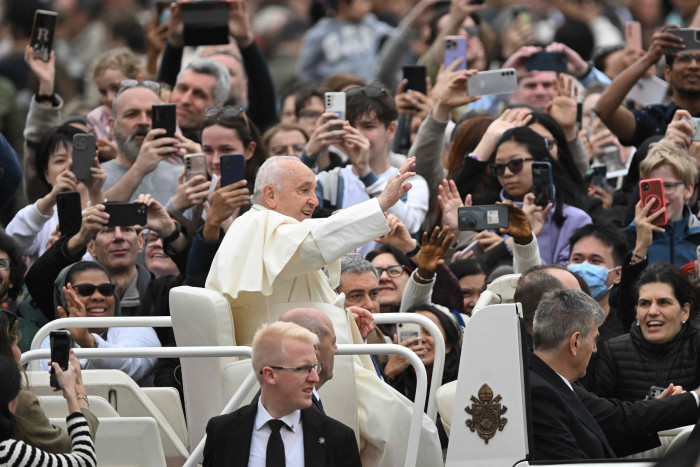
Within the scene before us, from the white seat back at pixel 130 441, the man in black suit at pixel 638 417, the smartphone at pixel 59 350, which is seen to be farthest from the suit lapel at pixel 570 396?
the smartphone at pixel 59 350

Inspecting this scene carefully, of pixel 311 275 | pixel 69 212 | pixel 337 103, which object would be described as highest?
pixel 337 103

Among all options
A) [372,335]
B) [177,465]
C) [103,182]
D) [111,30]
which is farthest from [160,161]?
[111,30]

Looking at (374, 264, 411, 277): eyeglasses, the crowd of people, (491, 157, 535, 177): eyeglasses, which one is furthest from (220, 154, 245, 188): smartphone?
(491, 157, 535, 177): eyeglasses

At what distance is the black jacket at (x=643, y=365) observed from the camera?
26.4ft

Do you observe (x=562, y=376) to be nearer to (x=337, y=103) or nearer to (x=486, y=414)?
(x=486, y=414)

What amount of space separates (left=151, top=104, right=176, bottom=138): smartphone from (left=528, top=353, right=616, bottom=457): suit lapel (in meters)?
3.99

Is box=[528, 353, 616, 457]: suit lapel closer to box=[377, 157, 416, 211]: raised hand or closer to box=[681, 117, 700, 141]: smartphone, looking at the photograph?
box=[377, 157, 416, 211]: raised hand

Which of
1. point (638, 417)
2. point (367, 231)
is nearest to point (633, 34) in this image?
point (367, 231)

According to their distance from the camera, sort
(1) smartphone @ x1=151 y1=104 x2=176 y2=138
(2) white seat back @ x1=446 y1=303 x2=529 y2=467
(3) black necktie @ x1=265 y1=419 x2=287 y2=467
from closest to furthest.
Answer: (2) white seat back @ x1=446 y1=303 x2=529 y2=467, (3) black necktie @ x1=265 y1=419 x2=287 y2=467, (1) smartphone @ x1=151 y1=104 x2=176 y2=138

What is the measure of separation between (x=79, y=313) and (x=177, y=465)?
1.27 metres

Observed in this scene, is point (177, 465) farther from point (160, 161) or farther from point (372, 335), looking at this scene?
point (160, 161)

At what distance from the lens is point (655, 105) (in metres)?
10.9

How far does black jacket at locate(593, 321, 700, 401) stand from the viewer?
26.4 ft

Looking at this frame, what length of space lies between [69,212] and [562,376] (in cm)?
372
